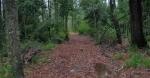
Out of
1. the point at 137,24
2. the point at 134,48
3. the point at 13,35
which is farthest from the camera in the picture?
Answer: the point at 137,24

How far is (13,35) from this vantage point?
22.7 feet

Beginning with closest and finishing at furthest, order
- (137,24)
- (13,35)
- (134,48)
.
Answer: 1. (13,35)
2. (134,48)
3. (137,24)

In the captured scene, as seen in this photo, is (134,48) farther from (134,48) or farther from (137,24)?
(137,24)

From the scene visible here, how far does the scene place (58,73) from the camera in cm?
922

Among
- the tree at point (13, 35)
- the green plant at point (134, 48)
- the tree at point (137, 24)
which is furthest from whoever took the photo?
the tree at point (137, 24)

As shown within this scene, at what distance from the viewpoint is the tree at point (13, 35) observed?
266 inches

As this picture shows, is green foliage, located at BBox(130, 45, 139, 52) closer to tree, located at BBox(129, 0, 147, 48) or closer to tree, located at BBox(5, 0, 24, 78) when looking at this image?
tree, located at BBox(129, 0, 147, 48)

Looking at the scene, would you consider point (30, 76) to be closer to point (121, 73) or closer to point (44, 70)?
point (44, 70)

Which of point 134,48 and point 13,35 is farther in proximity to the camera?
point 134,48

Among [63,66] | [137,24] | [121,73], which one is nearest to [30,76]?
[63,66]

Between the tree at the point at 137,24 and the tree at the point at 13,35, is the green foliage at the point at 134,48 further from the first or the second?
the tree at the point at 13,35

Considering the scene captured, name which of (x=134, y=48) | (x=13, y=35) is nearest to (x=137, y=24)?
(x=134, y=48)

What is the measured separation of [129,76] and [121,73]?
22.4 inches

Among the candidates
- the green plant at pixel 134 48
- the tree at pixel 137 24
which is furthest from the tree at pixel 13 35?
the tree at pixel 137 24
